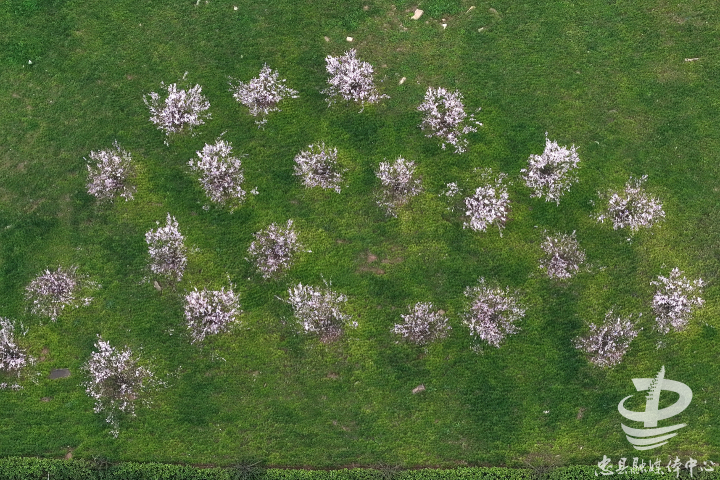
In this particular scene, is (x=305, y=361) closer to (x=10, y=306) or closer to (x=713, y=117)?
(x=10, y=306)

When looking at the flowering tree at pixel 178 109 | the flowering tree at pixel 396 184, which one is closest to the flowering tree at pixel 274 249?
the flowering tree at pixel 396 184

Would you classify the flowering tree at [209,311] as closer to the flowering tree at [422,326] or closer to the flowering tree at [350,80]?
the flowering tree at [422,326]

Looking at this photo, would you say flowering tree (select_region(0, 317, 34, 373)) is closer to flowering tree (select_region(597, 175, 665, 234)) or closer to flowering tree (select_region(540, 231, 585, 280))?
flowering tree (select_region(540, 231, 585, 280))

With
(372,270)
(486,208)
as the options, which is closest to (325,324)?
(372,270)

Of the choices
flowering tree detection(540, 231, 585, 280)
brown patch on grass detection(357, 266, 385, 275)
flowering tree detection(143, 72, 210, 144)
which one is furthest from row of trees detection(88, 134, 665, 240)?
brown patch on grass detection(357, 266, 385, 275)

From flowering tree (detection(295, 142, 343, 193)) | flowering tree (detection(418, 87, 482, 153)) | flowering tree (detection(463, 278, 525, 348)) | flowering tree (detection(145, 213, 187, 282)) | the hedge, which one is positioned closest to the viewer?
the hedge

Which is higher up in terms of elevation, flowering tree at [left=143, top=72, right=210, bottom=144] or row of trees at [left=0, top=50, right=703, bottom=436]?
flowering tree at [left=143, top=72, right=210, bottom=144]
